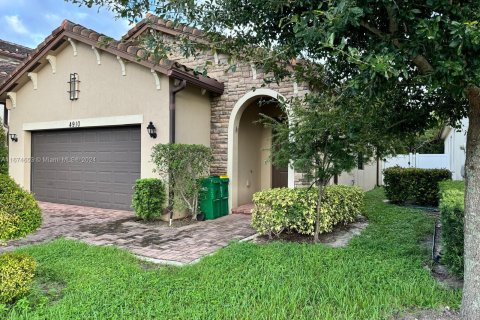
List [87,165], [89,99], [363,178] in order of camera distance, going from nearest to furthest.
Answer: [89,99] < [87,165] < [363,178]

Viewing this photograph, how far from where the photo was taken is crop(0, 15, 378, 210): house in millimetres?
8688

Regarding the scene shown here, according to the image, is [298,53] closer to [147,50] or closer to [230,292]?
[147,50]

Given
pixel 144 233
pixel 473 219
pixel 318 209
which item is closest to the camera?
pixel 473 219

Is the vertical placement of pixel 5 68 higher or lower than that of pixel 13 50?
lower

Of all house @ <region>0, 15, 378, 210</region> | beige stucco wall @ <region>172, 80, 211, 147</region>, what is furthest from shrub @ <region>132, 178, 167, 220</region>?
beige stucco wall @ <region>172, 80, 211, 147</region>

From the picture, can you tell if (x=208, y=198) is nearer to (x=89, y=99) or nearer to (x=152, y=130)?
(x=152, y=130)

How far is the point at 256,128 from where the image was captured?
Answer: 11.0 meters

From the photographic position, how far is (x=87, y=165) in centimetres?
1028

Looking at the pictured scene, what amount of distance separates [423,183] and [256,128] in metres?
5.70

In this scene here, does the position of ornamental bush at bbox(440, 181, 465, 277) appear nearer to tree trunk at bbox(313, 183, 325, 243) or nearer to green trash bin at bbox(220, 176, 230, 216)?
tree trunk at bbox(313, 183, 325, 243)

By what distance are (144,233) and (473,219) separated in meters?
5.95

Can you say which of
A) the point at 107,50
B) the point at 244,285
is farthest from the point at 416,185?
the point at 107,50

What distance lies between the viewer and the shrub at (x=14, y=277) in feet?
11.6

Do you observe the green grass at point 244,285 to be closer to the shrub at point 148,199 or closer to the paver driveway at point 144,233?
the paver driveway at point 144,233
